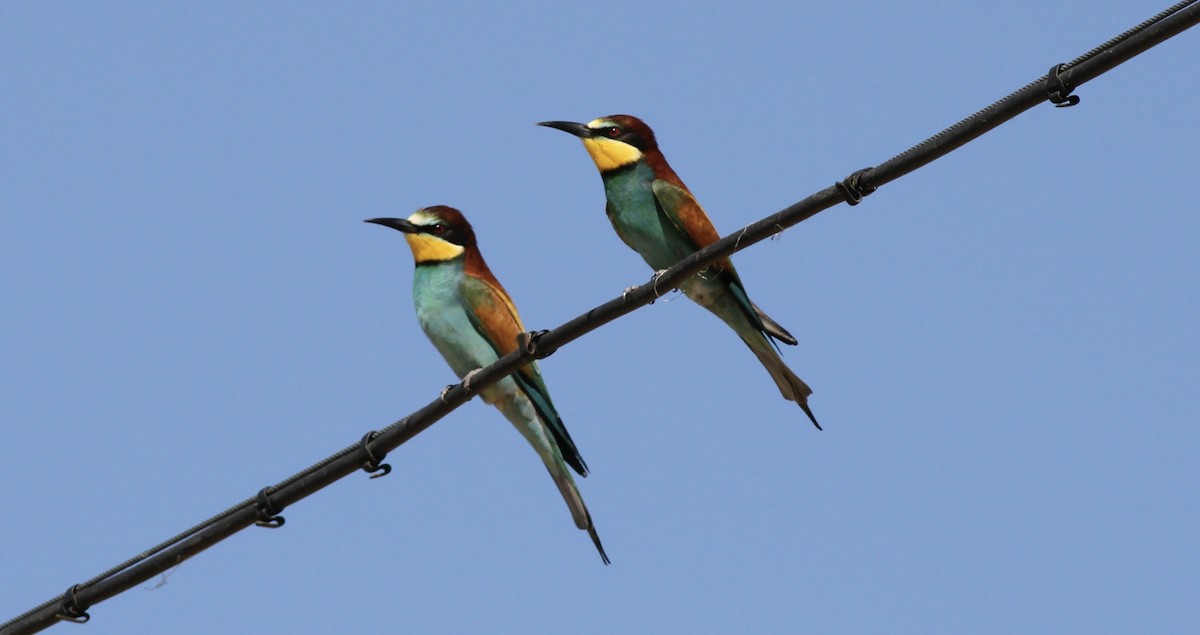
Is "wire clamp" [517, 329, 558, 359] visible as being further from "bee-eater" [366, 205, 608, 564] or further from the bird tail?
the bird tail

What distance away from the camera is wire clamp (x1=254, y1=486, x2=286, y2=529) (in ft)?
11.7

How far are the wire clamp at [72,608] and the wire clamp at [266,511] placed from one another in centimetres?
42

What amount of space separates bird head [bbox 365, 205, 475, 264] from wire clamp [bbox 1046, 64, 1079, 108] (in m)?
2.65

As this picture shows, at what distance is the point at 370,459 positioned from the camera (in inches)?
143

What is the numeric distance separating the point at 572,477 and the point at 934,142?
7.20 ft

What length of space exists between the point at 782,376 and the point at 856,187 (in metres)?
1.87

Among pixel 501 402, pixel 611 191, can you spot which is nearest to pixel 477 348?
pixel 501 402

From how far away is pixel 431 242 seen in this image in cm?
532

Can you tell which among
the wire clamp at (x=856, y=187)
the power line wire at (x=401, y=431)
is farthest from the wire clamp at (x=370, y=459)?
the wire clamp at (x=856, y=187)

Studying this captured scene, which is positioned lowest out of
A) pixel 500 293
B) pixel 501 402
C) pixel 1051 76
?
pixel 1051 76

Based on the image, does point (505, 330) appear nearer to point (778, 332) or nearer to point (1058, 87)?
point (778, 332)

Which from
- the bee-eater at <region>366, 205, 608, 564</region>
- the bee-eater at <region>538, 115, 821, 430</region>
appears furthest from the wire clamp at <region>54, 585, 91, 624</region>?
the bee-eater at <region>538, 115, 821, 430</region>

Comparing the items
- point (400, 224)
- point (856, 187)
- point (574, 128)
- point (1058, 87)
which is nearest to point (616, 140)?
point (574, 128)

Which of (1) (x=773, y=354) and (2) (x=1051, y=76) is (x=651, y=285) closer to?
(2) (x=1051, y=76)
